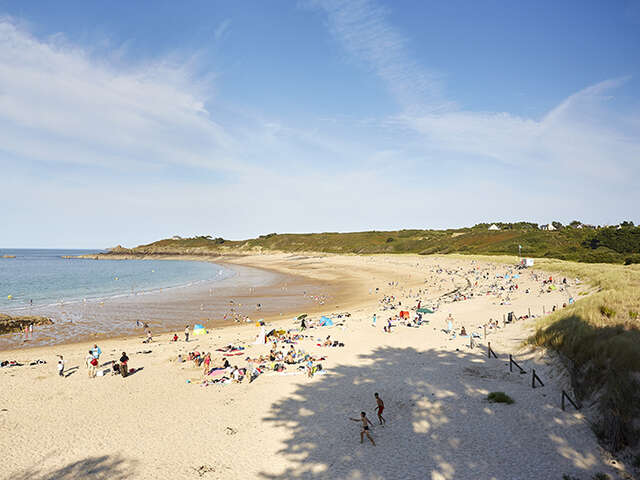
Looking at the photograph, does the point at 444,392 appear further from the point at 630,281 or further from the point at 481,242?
the point at 481,242

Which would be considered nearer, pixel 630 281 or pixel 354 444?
pixel 354 444

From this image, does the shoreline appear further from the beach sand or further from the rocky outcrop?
the beach sand

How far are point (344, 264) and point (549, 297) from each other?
59.0 meters

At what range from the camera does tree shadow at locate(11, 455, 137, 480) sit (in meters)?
10.3

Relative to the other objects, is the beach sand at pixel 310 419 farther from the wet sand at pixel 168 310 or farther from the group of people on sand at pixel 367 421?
the wet sand at pixel 168 310

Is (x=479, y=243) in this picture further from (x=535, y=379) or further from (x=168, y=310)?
(x=535, y=379)

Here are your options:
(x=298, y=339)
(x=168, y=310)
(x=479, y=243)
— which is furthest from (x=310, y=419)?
(x=479, y=243)

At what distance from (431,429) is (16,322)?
32.7 m

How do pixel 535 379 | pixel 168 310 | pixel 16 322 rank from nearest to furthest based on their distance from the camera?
pixel 535 379 → pixel 16 322 → pixel 168 310

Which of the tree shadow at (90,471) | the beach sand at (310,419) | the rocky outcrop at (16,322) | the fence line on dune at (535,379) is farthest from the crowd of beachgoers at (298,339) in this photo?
the tree shadow at (90,471)

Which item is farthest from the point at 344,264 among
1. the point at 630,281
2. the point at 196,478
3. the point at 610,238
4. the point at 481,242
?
the point at 196,478

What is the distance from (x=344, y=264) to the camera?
89.7 meters

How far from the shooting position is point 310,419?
13188 mm

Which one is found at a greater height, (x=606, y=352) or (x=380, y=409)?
(x=606, y=352)
